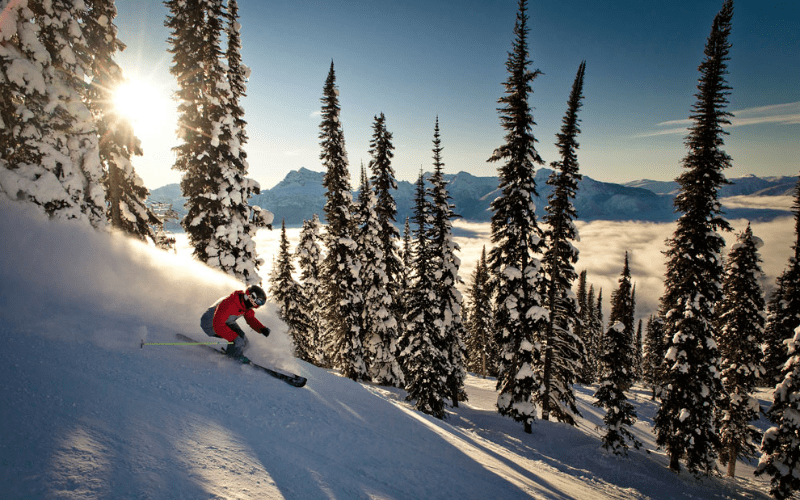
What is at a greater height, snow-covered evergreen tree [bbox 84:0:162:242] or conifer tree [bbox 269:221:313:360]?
snow-covered evergreen tree [bbox 84:0:162:242]

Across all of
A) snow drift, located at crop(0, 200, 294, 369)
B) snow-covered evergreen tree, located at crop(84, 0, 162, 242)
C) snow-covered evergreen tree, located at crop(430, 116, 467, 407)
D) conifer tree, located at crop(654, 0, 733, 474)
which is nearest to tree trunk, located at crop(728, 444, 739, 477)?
conifer tree, located at crop(654, 0, 733, 474)

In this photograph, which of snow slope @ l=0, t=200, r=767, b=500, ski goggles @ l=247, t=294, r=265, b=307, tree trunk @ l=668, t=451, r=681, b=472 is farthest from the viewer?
tree trunk @ l=668, t=451, r=681, b=472

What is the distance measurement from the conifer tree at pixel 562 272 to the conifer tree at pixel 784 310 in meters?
16.9

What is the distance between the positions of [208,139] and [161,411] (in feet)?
51.8

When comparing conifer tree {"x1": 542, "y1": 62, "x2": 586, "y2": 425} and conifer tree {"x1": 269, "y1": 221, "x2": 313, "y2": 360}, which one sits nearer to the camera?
conifer tree {"x1": 542, "y1": 62, "x2": 586, "y2": 425}

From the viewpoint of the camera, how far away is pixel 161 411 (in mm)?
5930

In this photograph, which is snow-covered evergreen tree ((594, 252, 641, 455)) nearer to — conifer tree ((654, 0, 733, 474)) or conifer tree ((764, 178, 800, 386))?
conifer tree ((654, 0, 733, 474))

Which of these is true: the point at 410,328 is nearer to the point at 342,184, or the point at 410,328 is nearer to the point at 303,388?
the point at 342,184

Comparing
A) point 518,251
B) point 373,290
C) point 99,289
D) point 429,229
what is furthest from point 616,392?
point 99,289

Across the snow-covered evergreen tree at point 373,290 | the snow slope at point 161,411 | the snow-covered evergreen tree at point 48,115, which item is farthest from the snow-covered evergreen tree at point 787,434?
the snow-covered evergreen tree at point 48,115

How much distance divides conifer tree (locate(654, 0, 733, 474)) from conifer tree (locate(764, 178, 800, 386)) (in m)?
12.2

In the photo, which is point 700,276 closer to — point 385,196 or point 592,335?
point 385,196

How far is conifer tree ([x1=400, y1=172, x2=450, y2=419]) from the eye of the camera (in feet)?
73.6

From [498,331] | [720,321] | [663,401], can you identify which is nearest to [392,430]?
[498,331]
